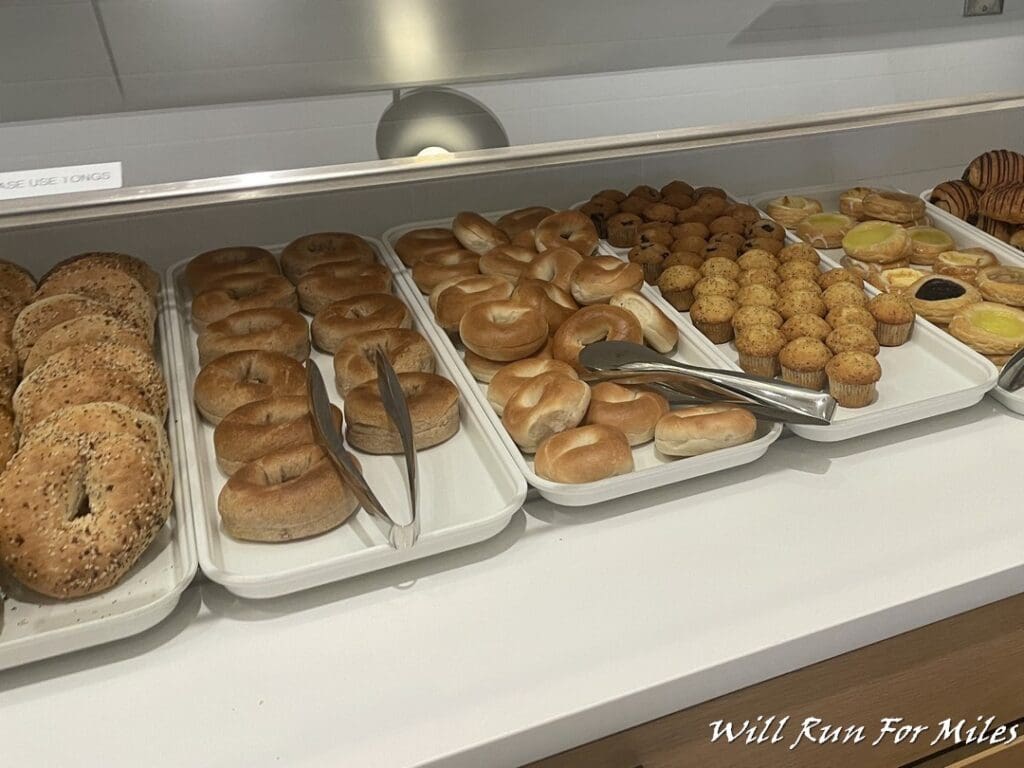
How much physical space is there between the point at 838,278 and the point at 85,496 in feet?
2.91

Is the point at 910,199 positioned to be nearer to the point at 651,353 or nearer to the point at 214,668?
the point at 651,353

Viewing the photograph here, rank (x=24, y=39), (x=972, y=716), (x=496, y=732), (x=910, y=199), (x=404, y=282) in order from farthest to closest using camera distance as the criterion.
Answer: (x=910, y=199) < (x=404, y=282) < (x=972, y=716) < (x=24, y=39) < (x=496, y=732)

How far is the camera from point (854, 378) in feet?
3.02

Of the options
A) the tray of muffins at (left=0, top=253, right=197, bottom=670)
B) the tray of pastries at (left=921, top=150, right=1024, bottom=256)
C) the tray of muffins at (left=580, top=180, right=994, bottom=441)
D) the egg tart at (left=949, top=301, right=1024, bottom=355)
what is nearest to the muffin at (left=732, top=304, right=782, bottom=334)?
→ the tray of muffins at (left=580, top=180, right=994, bottom=441)

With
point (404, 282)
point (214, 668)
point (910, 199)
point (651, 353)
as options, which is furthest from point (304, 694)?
point (910, 199)

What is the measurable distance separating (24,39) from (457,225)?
0.58m

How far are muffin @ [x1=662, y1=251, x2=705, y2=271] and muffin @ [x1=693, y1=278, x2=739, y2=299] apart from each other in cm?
5

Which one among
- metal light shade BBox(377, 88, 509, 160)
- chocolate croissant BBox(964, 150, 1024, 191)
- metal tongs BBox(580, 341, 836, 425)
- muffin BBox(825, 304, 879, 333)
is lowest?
metal tongs BBox(580, 341, 836, 425)

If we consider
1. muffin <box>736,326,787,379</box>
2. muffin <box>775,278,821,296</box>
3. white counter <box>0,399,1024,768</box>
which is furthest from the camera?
muffin <box>775,278,821,296</box>

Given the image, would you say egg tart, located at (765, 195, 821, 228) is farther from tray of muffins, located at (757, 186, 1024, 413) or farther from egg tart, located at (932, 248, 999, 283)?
egg tart, located at (932, 248, 999, 283)

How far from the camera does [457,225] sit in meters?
1.21

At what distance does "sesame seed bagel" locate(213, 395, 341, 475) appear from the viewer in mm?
840

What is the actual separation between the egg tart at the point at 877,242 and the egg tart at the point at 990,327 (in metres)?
0.16

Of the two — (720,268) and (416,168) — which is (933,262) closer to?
(720,268)
